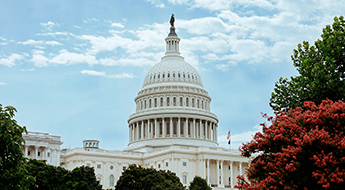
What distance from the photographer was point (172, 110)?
151 metres

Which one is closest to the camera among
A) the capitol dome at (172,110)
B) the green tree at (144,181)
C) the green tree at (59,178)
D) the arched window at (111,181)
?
the green tree at (59,178)

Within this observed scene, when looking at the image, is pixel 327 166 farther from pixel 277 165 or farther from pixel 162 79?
pixel 162 79

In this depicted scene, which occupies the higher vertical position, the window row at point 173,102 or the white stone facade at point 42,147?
the window row at point 173,102

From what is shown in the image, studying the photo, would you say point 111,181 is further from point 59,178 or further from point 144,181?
point 59,178

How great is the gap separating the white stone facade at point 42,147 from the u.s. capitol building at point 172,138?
0.95 ft

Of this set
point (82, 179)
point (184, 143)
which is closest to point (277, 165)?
point (82, 179)

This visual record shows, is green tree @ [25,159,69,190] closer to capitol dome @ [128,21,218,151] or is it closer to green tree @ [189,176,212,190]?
green tree @ [189,176,212,190]

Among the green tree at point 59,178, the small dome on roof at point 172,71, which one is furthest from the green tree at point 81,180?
the small dome on roof at point 172,71

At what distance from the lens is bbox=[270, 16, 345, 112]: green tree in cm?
3681

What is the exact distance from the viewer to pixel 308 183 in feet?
96.0

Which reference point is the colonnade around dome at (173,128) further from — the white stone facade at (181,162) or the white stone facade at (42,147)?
the white stone facade at (42,147)

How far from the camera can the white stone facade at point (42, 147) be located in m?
118

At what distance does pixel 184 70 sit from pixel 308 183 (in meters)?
133

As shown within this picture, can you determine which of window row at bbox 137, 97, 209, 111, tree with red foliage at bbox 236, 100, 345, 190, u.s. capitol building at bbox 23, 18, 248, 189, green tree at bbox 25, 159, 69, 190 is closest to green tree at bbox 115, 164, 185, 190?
green tree at bbox 25, 159, 69, 190
